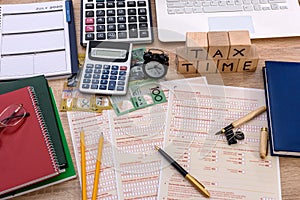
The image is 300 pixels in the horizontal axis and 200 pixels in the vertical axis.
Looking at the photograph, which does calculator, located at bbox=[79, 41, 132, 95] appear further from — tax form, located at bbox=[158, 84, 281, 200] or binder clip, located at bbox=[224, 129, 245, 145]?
binder clip, located at bbox=[224, 129, 245, 145]

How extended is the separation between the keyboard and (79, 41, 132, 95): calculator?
146 mm

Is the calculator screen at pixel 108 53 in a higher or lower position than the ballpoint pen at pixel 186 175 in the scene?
higher

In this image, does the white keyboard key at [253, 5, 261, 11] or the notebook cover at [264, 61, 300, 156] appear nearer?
the notebook cover at [264, 61, 300, 156]

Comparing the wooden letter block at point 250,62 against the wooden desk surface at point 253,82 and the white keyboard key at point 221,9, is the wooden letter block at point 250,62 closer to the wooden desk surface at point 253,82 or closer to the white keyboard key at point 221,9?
the wooden desk surface at point 253,82

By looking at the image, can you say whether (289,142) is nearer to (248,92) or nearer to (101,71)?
(248,92)

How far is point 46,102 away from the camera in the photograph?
0.68m

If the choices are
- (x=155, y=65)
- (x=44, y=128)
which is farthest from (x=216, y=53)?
(x=44, y=128)

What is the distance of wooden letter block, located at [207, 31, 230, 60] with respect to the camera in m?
0.70

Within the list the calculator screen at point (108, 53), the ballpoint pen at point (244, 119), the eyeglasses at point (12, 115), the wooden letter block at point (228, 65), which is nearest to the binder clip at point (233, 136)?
the ballpoint pen at point (244, 119)

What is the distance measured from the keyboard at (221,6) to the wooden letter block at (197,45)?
12cm

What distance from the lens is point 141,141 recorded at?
27.1 inches

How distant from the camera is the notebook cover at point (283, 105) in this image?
646 mm

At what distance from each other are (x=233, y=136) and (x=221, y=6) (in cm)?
30

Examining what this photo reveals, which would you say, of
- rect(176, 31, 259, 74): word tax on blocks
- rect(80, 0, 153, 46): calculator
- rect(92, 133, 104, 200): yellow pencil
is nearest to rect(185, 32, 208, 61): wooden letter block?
rect(176, 31, 259, 74): word tax on blocks
